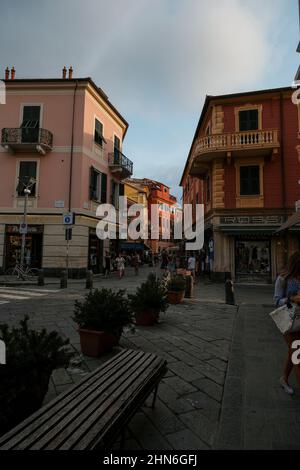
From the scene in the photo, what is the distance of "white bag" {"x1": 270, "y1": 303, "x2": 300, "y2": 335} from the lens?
3201mm

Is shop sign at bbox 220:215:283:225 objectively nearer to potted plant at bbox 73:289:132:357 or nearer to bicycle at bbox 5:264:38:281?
bicycle at bbox 5:264:38:281

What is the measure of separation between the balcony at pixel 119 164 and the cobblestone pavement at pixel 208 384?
53.7 ft

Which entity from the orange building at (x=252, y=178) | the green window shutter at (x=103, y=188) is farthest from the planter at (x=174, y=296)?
the green window shutter at (x=103, y=188)

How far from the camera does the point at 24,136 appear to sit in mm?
17797

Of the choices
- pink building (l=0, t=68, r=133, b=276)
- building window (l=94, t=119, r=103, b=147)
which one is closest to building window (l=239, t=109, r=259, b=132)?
building window (l=94, t=119, r=103, b=147)

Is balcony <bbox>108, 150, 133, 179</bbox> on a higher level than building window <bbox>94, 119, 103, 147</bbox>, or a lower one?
lower

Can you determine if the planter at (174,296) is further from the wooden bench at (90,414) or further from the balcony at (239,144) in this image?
the balcony at (239,144)

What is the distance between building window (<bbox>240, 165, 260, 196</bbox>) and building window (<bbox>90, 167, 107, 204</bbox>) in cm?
951

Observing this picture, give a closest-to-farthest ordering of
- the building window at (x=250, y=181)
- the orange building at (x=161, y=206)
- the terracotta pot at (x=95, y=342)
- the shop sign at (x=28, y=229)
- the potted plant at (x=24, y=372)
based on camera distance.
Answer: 1. the potted plant at (x=24, y=372)
2. the terracotta pot at (x=95, y=342)
3. the building window at (x=250, y=181)
4. the shop sign at (x=28, y=229)
5. the orange building at (x=161, y=206)

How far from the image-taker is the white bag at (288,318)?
126 inches

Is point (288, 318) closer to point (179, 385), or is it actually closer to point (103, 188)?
point (179, 385)
